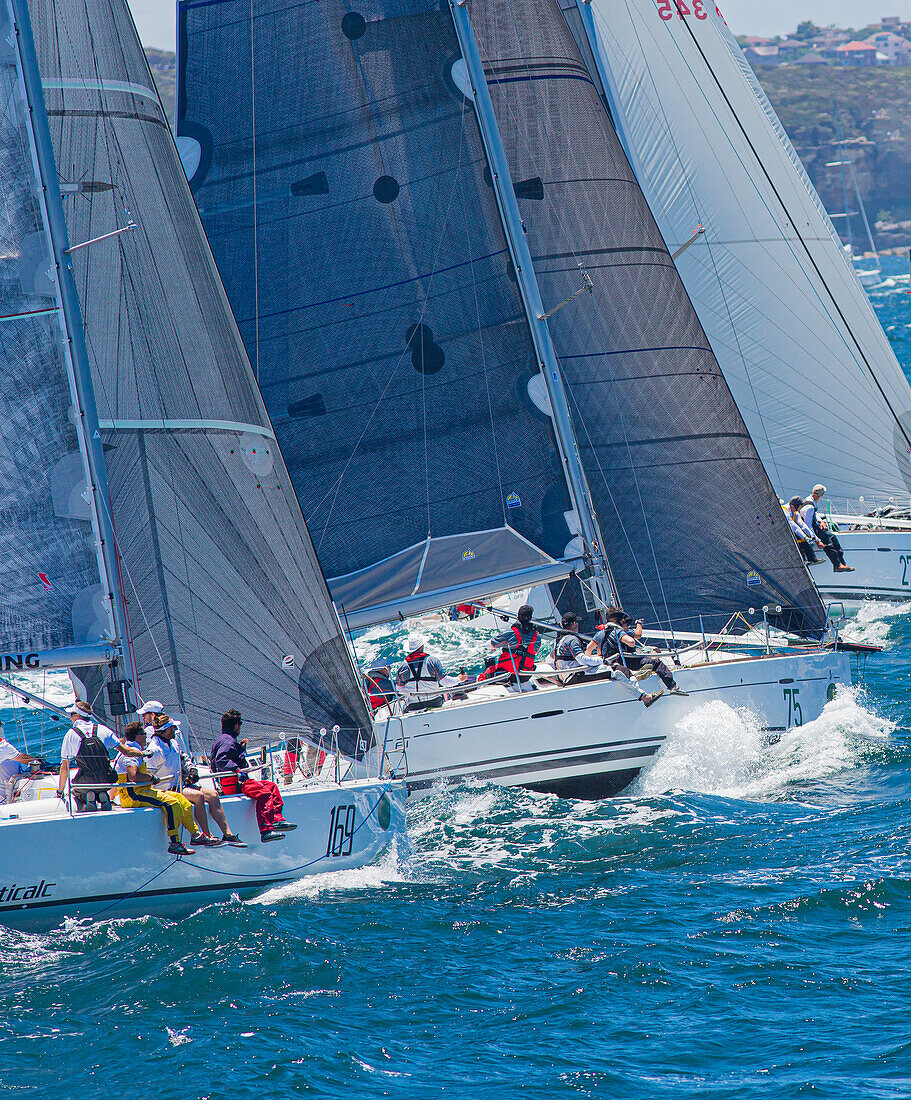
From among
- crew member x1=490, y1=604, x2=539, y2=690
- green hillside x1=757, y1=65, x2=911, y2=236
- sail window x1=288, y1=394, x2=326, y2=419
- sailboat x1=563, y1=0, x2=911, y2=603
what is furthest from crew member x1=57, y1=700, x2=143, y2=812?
green hillside x1=757, y1=65, x2=911, y2=236

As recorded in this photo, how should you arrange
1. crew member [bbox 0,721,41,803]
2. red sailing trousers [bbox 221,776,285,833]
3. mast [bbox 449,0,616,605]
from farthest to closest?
mast [bbox 449,0,616,605], crew member [bbox 0,721,41,803], red sailing trousers [bbox 221,776,285,833]

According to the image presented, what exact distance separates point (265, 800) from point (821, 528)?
14653 millimetres

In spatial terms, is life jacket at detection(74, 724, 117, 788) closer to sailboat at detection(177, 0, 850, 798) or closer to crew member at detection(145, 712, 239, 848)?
crew member at detection(145, 712, 239, 848)

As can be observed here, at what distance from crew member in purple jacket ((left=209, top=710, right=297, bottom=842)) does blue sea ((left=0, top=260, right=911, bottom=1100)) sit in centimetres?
66

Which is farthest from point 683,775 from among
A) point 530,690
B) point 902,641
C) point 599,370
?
point 902,641

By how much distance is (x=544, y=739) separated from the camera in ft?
51.2

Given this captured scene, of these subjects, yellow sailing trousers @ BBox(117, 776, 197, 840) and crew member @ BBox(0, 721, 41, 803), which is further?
crew member @ BBox(0, 721, 41, 803)

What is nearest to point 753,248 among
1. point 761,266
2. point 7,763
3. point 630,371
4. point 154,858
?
point 761,266

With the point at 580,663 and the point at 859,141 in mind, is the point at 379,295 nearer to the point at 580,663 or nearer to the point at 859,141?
the point at 580,663

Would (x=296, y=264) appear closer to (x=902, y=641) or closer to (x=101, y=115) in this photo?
(x=101, y=115)

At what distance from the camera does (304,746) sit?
1485 centimetres

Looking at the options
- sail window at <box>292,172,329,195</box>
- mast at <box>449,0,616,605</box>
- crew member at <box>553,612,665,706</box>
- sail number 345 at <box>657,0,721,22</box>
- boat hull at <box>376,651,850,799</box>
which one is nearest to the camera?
boat hull at <box>376,651,850,799</box>

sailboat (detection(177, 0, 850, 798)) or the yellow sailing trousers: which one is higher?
sailboat (detection(177, 0, 850, 798))

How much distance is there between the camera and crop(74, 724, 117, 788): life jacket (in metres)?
12.1
